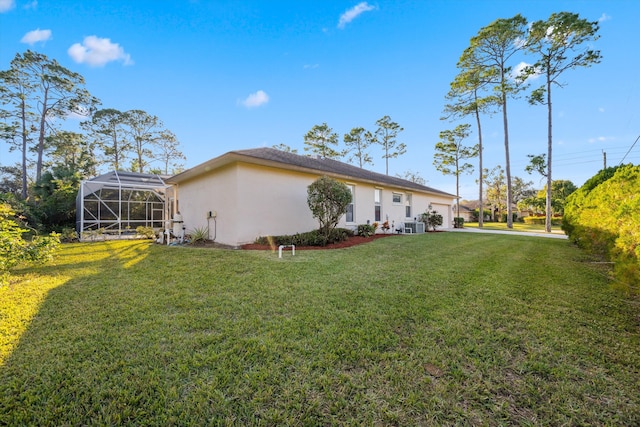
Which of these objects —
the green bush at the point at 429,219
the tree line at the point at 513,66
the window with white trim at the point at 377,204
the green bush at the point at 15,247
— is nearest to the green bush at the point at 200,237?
the green bush at the point at 15,247

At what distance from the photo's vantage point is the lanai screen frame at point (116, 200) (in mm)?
12773

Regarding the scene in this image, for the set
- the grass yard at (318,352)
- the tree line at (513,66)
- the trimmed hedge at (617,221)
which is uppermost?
the tree line at (513,66)

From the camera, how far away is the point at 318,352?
A: 2.19 metres

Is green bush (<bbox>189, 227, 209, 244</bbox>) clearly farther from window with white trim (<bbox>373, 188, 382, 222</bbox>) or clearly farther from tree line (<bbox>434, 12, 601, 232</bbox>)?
tree line (<bbox>434, 12, 601, 232</bbox>)

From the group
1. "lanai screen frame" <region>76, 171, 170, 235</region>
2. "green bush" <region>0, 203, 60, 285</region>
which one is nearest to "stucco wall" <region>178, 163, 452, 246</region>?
"green bush" <region>0, 203, 60, 285</region>

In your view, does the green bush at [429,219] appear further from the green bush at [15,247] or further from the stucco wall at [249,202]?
the green bush at [15,247]

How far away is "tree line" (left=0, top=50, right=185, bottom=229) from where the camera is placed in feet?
50.1

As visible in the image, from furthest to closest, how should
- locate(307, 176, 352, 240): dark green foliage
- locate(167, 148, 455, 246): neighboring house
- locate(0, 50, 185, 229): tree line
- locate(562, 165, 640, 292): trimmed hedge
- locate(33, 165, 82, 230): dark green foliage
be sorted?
locate(0, 50, 185, 229): tree line, locate(33, 165, 82, 230): dark green foliage, locate(307, 176, 352, 240): dark green foliage, locate(167, 148, 455, 246): neighboring house, locate(562, 165, 640, 292): trimmed hedge

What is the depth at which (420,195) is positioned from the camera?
16.7m

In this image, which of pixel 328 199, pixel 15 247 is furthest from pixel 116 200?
pixel 328 199

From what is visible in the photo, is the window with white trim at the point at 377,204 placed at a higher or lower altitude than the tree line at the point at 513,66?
lower

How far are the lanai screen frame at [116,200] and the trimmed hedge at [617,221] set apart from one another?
1636 centimetres

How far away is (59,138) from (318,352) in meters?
32.3

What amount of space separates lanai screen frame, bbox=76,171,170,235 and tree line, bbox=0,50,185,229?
3300mm
